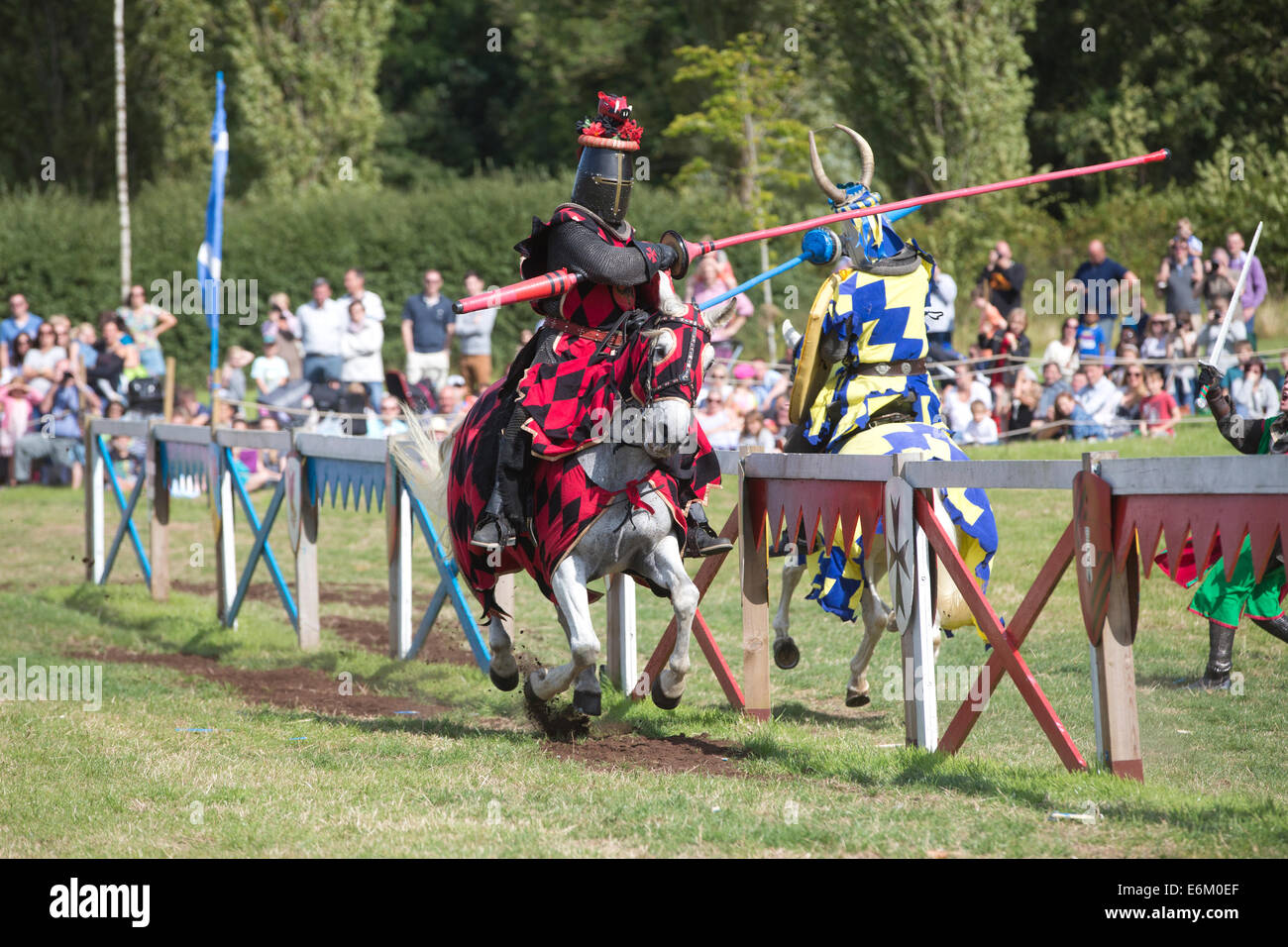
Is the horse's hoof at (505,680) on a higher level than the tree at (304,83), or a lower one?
lower

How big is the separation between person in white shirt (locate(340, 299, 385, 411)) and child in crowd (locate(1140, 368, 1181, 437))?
28.2 ft

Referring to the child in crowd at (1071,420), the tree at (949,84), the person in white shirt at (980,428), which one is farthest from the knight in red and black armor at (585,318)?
the tree at (949,84)

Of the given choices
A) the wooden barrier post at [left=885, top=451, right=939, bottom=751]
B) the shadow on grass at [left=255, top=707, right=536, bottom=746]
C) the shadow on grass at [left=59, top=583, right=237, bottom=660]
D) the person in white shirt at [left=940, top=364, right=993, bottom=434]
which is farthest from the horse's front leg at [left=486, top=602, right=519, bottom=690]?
the person in white shirt at [left=940, top=364, right=993, bottom=434]

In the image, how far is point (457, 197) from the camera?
29016 mm

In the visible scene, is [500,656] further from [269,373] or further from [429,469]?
[269,373]

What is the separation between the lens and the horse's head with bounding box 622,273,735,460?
5953 millimetres

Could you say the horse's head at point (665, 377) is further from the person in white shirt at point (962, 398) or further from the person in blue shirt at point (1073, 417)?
the person in blue shirt at point (1073, 417)

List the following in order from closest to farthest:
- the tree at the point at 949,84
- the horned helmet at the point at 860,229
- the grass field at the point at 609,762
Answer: the grass field at the point at 609,762 → the horned helmet at the point at 860,229 → the tree at the point at 949,84

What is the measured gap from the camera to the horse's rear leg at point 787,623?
8133 mm

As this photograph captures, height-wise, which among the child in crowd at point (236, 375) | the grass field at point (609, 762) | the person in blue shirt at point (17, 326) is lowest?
the grass field at point (609, 762)

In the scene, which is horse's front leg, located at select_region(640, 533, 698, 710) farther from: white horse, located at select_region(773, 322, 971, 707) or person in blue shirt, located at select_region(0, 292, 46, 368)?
person in blue shirt, located at select_region(0, 292, 46, 368)

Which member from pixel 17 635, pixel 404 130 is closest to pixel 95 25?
pixel 404 130

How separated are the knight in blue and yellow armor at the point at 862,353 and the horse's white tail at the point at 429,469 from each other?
183 cm

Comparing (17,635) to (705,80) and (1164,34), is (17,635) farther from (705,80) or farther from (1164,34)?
(1164,34)
